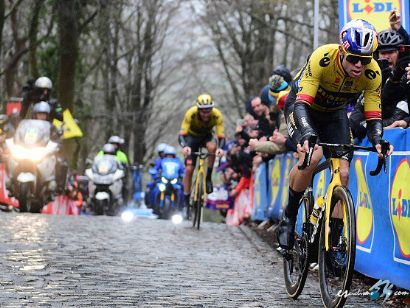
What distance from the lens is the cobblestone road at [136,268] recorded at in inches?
263

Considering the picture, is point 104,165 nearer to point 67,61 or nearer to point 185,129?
point 185,129

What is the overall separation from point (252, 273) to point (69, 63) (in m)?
20.6

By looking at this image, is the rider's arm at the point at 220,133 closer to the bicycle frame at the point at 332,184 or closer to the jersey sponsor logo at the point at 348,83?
the jersey sponsor logo at the point at 348,83

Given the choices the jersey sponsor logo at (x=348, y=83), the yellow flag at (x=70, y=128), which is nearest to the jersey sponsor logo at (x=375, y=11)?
the jersey sponsor logo at (x=348, y=83)

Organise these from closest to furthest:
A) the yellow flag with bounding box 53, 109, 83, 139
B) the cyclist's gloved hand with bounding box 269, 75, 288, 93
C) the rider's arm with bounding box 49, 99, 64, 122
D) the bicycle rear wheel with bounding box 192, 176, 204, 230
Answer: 1. the cyclist's gloved hand with bounding box 269, 75, 288, 93
2. the bicycle rear wheel with bounding box 192, 176, 204, 230
3. the rider's arm with bounding box 49, 99, 64, 122
4. the yellow flag with bounding box 53, 109, 83, 139

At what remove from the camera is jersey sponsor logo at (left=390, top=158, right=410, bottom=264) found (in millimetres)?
6902

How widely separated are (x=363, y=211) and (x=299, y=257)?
1324mm

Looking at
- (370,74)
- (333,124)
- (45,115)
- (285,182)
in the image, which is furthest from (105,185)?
(370,74)

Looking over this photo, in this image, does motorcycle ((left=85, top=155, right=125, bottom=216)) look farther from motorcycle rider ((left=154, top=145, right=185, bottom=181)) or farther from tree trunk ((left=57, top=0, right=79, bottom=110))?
tree trunk ((left=57, top=0, right=79, bottom=110))

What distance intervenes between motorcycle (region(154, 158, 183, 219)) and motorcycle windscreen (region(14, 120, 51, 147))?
6.07 m

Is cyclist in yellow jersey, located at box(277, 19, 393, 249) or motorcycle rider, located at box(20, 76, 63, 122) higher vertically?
motorcycle rider, located at box(20, 76, 63, 122)

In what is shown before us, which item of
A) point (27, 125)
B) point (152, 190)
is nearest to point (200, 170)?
point (27, 125)

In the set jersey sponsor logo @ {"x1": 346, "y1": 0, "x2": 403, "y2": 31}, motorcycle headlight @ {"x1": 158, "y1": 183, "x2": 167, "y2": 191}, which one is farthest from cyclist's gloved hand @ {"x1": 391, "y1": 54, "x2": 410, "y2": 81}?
motorcycle headlight @ {"x1": 158, "y1": 183, "x2": 167, "y2": 191}

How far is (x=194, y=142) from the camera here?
47.9 ft
